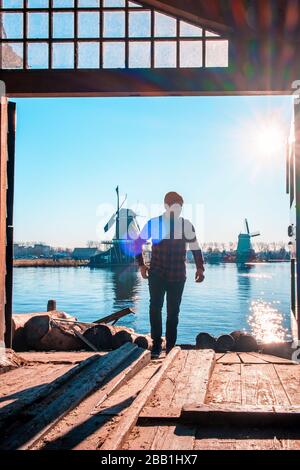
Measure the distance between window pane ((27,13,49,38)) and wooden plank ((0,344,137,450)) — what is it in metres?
3.29

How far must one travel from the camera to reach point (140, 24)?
18.8ft

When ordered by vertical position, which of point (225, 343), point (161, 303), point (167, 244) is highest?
point (167, 244)

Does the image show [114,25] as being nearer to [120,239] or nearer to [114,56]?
[114,56]

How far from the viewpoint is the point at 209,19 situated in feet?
18.4

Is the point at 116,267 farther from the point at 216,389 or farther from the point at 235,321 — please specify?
the point at 216,389

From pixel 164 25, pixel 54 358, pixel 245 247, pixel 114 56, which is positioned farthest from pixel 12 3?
pixel 245 247

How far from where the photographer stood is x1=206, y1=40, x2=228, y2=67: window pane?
5664 mm

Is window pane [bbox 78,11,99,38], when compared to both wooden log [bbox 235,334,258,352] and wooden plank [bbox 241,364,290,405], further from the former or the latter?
wooden log [bbox 235,334,258,352]

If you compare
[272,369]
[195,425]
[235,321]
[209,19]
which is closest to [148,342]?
[272,369]

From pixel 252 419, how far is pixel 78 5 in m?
4.46

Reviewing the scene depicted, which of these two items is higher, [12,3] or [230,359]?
[12,3]

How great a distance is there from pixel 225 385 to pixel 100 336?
584 centimetres

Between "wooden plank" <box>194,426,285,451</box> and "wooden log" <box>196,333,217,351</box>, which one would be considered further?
"wooden log" <box>196,333,217,351</box>

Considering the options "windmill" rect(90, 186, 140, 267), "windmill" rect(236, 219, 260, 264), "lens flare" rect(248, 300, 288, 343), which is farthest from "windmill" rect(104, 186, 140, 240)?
"lens flare" rect(248, 300, 288, 343)
